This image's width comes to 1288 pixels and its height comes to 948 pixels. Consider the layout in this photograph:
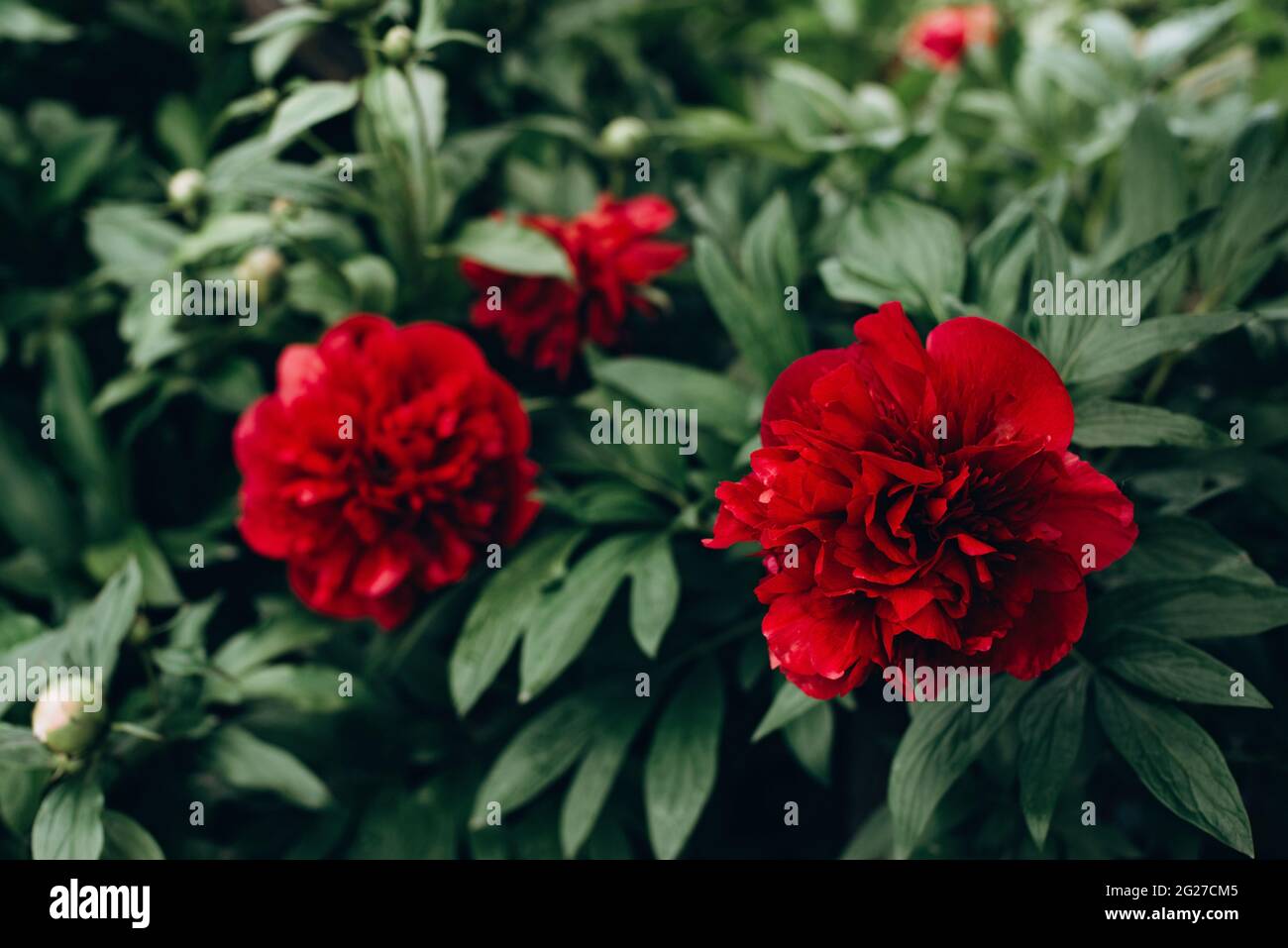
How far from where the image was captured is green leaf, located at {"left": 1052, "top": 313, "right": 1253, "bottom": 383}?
74 cm

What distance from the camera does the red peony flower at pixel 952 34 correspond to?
1632 mm

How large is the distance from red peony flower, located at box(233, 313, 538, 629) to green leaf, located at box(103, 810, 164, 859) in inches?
9.6

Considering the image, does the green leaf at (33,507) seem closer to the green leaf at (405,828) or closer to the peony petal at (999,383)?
the green leaf at (405,828)

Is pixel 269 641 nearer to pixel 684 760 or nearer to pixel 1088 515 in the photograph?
pixel 684 760

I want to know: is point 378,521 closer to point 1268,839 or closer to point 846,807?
point 846,807

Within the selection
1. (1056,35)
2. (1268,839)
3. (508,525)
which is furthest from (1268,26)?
(508,525)

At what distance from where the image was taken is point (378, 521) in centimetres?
92

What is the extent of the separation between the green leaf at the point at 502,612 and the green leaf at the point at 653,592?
0.07 metres

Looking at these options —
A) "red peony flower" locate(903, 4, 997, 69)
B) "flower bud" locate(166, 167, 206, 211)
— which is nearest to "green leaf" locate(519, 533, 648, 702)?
"flower bud" locate(166, 167, 206, 211)

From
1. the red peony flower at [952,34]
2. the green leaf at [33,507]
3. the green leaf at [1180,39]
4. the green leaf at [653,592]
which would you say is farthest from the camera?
the red peony flower at [952,34]

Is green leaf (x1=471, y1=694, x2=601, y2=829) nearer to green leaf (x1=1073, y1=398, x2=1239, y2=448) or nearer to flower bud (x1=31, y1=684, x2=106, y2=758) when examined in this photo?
flower bud (x1=31, y1=684, x2=106, y2=758)

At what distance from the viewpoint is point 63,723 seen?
0.83 metres

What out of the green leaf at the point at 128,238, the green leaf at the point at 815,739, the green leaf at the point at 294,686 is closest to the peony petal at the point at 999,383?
the green leaf at the point at 815,739

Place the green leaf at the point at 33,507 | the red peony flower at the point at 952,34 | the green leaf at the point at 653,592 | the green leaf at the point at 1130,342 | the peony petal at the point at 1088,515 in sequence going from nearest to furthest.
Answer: the peony petal at the point at 1088,515 → the green leaf at the point at 1130,342 → the green leaf at the point at 653,592 → the green leaf at the point at 33,507 → the red peony flower at the point at 952,34
